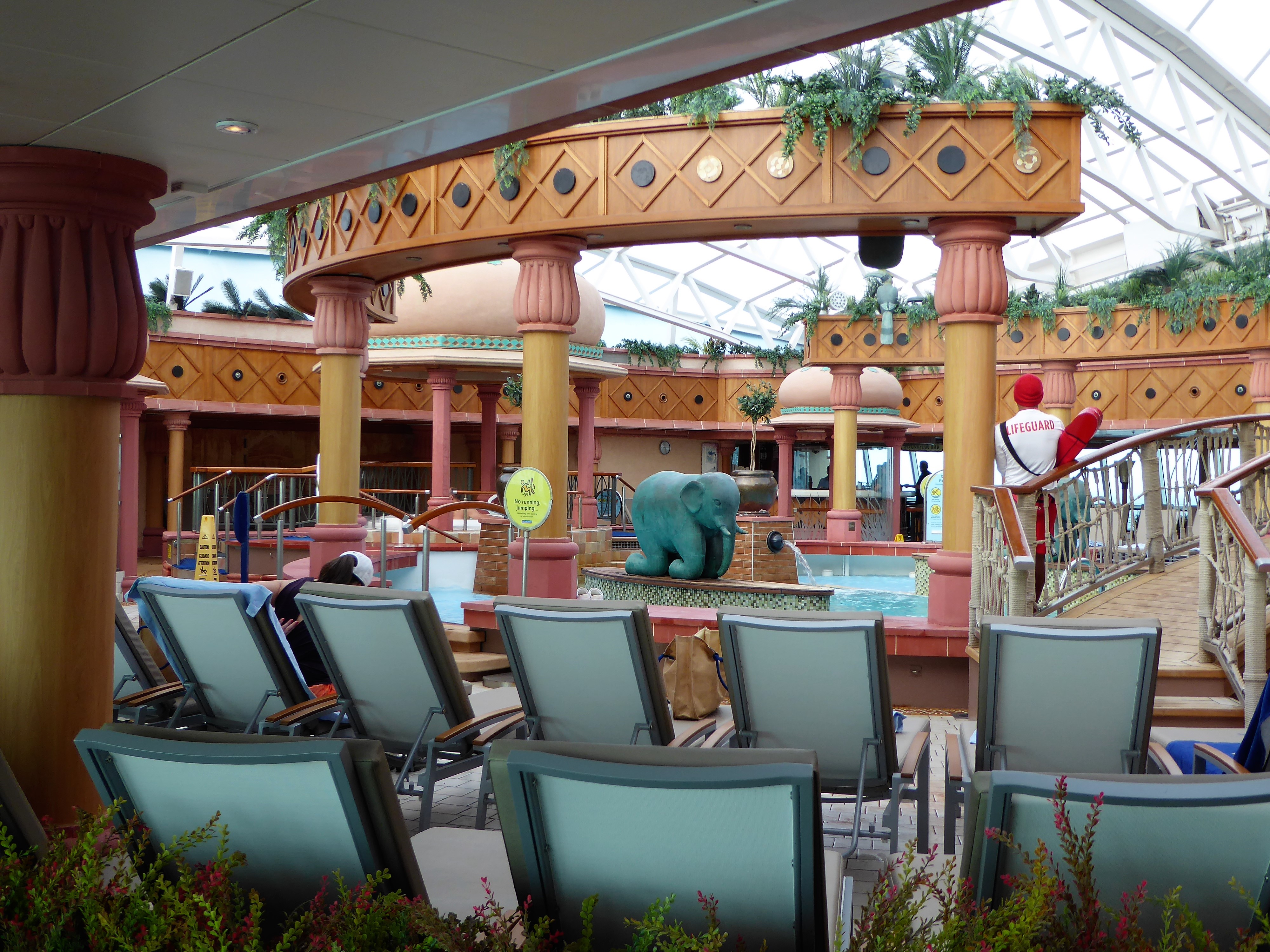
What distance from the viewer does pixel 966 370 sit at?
743 centimetres

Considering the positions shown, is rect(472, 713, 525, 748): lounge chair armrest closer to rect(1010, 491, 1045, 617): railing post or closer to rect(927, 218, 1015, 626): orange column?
rect(1010, 491, 1045, 617): railing post

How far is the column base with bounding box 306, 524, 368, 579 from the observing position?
9797 mm

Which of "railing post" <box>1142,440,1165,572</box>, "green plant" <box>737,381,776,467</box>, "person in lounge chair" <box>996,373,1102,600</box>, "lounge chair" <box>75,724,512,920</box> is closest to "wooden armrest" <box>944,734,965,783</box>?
"lounge chair" <box>75,724,512,920</box>

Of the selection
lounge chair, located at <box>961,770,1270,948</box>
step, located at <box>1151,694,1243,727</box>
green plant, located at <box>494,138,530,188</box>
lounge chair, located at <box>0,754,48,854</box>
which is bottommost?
step, located at <box>1151,694,1243,727</box>

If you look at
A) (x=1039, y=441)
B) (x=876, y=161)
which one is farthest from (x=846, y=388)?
(x=1039, y=441)

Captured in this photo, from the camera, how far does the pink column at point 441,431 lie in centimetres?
1634

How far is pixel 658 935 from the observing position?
5.23 ft

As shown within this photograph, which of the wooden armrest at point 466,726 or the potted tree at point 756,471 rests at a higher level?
the potted tree at point 756,471

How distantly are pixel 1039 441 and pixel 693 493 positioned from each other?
338cm

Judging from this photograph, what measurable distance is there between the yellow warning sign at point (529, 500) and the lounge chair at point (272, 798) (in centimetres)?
503

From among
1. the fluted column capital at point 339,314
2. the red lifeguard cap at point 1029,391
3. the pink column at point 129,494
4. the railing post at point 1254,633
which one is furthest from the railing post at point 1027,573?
the pink column at point 129,494

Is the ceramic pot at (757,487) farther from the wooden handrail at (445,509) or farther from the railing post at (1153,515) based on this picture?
the railing post at (1153,515)

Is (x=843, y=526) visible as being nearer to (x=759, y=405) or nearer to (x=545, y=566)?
(x=759, y=405)

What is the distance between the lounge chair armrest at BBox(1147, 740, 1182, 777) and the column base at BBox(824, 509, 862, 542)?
13.7m
